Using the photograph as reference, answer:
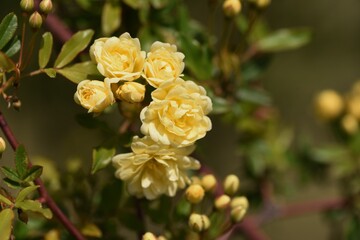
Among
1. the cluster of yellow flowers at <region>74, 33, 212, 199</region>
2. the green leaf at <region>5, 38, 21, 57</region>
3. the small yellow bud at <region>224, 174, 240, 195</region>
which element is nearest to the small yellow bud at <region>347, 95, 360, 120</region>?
the small yellow bud at <region>224, 174, 240, 195</region>

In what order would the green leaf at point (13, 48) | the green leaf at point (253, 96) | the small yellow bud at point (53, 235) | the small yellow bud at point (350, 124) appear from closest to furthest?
the green leaf at point (13, 48)
the small yellow bud at point (53, 235)
the green leaf at point (253, 96)
the small yellow bud at point (350, 124)

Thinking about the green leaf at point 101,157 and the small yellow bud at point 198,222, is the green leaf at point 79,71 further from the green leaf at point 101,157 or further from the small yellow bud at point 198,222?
the small yellow bud at point 198,222

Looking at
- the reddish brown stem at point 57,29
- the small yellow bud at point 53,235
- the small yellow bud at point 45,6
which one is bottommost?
the small yellow bud at point 53,235

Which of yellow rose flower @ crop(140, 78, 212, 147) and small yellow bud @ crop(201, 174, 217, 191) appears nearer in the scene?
yellow rose flower @ crop(140, 78, 212, 147)

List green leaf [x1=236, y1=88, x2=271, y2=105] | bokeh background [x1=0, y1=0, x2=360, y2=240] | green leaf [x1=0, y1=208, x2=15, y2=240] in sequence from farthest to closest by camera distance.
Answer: bokeh background [x1=0, y1=0, x2=360, y2=240] < green leaf [x1=236, y1=88, x2=271, y2=105] < green leaf [x1=0, y1=208, x2=15, y2=240]

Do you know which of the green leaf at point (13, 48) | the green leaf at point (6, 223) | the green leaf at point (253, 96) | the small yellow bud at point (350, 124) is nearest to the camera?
the green leaf at point (6, 223)

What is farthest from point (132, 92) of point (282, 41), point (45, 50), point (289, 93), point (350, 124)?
point (289, 93)

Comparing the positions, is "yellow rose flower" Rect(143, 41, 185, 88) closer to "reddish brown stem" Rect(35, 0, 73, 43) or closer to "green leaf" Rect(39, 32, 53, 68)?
"green leaf" Rect(39, 32, 53, 68)

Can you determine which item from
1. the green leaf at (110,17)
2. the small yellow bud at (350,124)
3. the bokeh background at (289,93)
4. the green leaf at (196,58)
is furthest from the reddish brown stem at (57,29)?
the bokeh background at (289,93)
